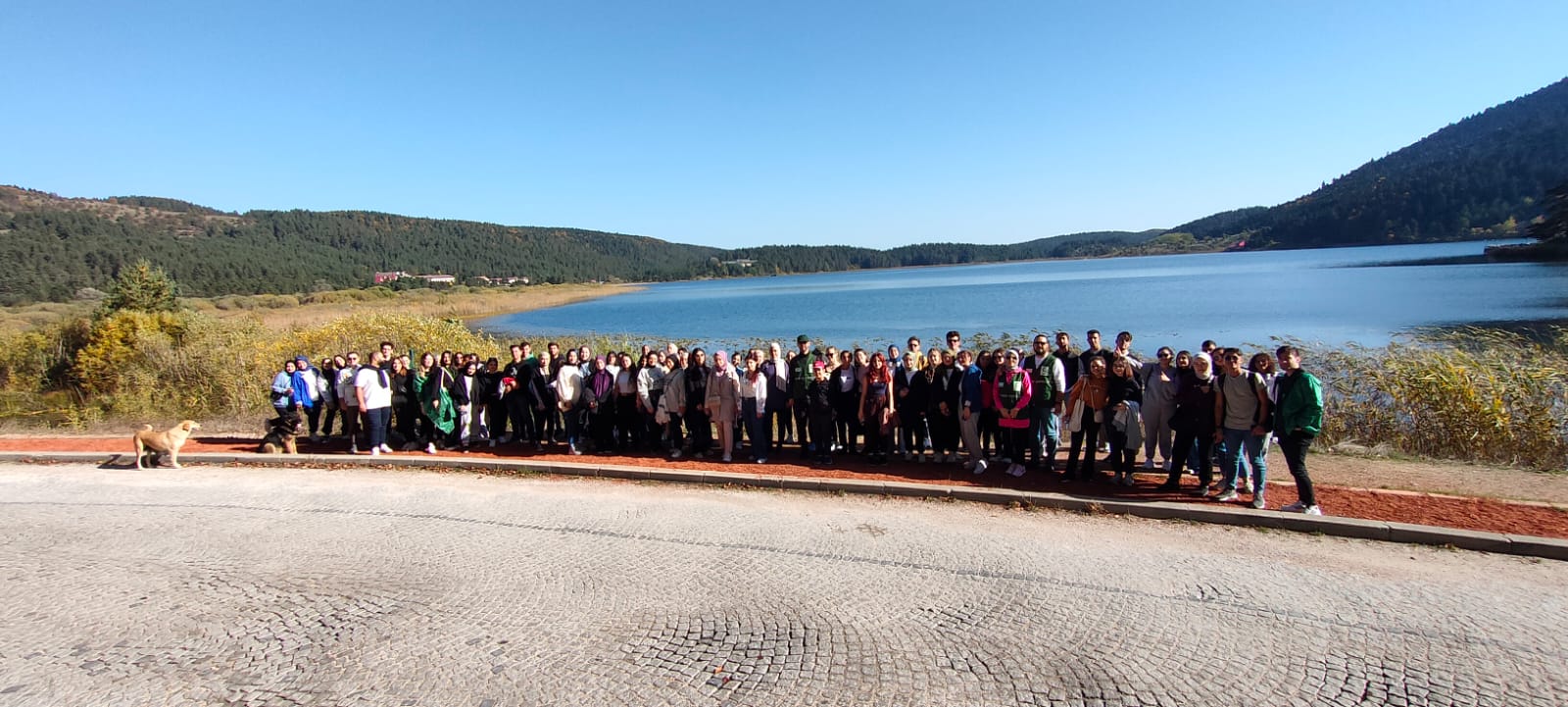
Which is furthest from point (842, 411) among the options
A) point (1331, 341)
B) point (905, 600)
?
point (1331, 341)

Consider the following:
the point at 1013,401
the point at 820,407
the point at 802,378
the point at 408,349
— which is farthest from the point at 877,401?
the point at 408,349

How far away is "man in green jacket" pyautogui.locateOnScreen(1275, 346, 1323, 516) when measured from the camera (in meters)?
6.82

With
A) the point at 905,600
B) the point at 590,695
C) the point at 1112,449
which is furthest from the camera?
the point at 1112,449

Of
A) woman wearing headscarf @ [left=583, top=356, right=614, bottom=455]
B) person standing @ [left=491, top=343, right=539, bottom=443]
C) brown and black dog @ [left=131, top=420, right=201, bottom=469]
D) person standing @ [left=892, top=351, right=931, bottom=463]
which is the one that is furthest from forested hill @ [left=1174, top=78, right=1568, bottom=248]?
brown and black dog @ [left=131, top=420, right=201, bottom=469]

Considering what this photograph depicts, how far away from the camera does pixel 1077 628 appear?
15.4 ft

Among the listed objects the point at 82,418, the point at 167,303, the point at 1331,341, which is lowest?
the point at 1331,341

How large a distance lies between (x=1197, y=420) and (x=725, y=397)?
563 cm

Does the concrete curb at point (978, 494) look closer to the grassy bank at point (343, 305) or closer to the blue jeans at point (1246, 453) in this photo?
the blue jeans at point (1246, 453)

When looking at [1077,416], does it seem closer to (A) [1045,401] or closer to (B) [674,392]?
(A) [1045,401]

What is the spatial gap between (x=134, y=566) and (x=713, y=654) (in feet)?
17.8

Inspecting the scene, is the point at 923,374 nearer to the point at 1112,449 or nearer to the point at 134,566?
the point at 1112,449

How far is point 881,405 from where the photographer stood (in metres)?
9.51

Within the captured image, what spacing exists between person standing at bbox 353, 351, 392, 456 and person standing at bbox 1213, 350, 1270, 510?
1088 centimetres

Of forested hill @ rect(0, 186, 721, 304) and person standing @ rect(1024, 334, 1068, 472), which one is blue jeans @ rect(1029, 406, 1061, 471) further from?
forested hill @ rect(0, 186, 721, 304)
